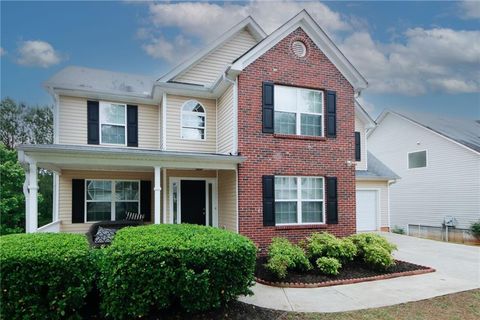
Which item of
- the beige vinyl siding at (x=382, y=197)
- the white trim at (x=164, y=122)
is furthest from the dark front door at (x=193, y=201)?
the beige vinyl siding at (x=382, y=197)

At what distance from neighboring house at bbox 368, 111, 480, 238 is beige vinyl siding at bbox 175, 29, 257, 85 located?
12.8 meters

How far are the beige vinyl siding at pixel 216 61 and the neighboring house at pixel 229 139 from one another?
0.04m

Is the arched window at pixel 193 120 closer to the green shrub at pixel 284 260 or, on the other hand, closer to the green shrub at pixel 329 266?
the green shrub at pixel 284 260

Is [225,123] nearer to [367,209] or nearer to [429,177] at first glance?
[367,209]

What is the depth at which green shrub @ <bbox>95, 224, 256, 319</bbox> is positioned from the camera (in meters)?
4.58

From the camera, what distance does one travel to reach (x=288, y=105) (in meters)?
9.90

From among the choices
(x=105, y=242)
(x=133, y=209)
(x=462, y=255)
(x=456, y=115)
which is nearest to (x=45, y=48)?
(x=133, y=209)

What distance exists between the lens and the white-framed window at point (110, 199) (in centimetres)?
1074

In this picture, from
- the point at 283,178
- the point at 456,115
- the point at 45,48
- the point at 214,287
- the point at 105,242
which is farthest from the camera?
the point at 456,115

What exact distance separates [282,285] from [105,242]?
5016 mm

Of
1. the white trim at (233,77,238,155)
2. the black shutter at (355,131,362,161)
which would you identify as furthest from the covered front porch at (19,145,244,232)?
the black shutter at (355,131,362,161)

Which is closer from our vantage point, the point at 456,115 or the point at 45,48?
the point at 45,48

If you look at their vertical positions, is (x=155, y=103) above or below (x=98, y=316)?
above

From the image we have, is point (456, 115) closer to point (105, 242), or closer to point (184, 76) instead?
point (184, 76)
